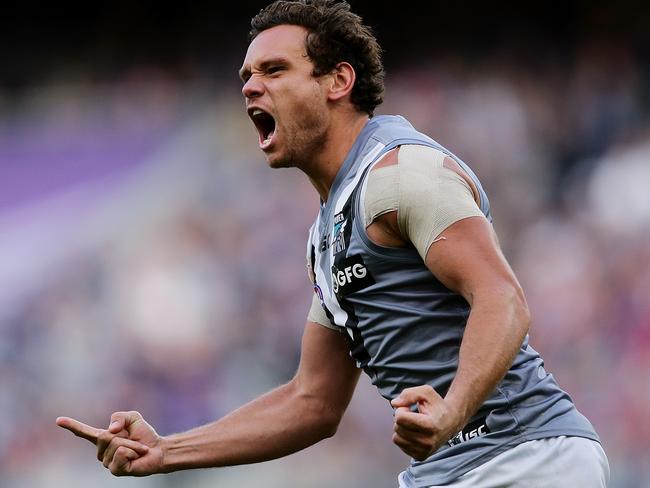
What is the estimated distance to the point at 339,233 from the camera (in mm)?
3742

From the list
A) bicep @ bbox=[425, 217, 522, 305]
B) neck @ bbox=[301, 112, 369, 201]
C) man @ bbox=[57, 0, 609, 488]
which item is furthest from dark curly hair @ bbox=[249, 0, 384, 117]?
bicep @ bbox=[425, 217, 522, 305]

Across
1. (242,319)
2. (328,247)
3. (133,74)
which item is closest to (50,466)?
(242,319)

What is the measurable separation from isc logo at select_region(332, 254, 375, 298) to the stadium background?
4.92 meters

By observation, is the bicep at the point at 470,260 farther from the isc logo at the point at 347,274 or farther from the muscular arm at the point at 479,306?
the isc logo at the point at 347,274

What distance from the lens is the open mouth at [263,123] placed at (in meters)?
4.18

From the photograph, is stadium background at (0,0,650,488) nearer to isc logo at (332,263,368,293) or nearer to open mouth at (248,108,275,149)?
open mouth at (248,108,275,149)

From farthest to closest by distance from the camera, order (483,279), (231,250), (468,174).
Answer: (231,250), (468,174), (483,279)

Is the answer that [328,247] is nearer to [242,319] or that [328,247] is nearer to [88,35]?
[242,319]

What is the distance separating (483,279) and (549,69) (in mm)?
6452

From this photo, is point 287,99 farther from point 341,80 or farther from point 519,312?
point 519,312

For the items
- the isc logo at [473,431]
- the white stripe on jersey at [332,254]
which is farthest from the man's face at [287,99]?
the isc logo at [473,431]

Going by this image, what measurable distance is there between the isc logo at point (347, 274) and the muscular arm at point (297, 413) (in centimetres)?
55

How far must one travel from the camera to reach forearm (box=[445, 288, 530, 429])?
3033mm

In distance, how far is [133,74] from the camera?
9820 millimetres
